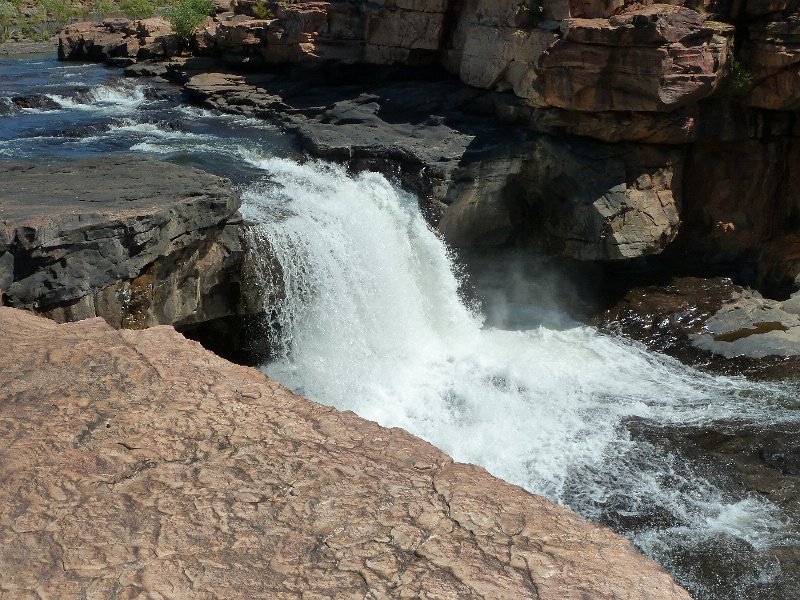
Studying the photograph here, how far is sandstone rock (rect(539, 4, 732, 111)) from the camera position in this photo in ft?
35.8

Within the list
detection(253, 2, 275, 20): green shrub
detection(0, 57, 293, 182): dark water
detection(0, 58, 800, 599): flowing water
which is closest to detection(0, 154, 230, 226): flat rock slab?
detection(0, 58, 800, 599): flowing water

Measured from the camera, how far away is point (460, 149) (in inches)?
484

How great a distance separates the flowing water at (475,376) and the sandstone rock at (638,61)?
2893 millimetres

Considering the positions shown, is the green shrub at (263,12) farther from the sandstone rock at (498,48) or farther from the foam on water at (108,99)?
the sandstone rock at (498,48)

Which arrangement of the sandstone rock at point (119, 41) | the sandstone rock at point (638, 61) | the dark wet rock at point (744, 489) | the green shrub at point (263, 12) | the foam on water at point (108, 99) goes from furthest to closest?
the sandstone rock at point (119, 41)
the green shrub at point (263, 12)
the foam on water at point (108, 99)
the sandstone rock at point (638, 61)
the dark wet rock at point (744, 489)

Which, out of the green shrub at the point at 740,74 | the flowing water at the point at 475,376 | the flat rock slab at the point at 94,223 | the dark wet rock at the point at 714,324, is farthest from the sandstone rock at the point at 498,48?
the flat rock slab at the point at 94,223

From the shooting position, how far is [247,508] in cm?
330

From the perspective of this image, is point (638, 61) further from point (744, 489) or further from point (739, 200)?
point (744, 489)

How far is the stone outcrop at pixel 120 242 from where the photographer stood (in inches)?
286

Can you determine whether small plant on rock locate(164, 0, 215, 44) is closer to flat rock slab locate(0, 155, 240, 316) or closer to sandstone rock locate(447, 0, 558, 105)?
sandstone rock locate(447, 0, 558, 105)

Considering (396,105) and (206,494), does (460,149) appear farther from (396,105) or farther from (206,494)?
(206,494)

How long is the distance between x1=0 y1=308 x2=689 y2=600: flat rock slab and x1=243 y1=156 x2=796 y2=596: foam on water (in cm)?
477

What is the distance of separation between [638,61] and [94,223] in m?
7.55

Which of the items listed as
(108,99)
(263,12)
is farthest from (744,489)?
(108,99)
